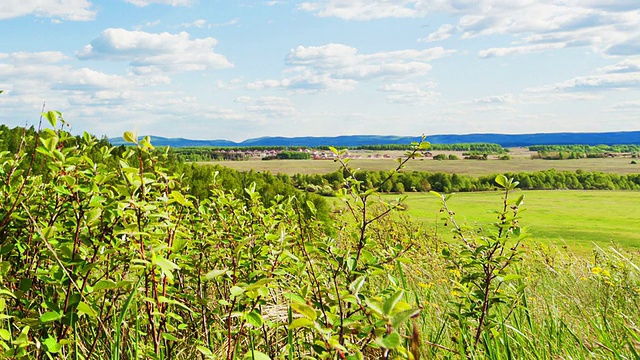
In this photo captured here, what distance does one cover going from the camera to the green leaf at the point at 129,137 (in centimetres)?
203

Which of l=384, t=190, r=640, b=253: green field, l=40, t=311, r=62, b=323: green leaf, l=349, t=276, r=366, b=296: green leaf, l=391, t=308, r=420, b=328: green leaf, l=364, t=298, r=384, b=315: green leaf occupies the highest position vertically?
l=391, t=308, r=420, b=328: green leaf

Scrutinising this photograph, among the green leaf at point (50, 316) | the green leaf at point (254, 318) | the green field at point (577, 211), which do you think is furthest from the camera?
the green field at point (577, 211)

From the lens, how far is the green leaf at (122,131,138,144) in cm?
203

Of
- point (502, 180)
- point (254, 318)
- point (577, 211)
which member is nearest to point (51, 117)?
A: point (254, 318)

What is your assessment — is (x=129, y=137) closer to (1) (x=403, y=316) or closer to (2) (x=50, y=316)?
(2) (x=50, y=316)

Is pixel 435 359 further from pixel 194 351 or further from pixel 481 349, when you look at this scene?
pixel 194 351

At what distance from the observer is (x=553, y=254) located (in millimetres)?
8242

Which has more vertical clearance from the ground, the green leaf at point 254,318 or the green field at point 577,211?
the green leaf at point 254,318

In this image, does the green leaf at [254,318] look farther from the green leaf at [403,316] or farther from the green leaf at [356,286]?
the green leaf at [403,316]

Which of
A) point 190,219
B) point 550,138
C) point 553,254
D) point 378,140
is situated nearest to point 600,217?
point 553,254

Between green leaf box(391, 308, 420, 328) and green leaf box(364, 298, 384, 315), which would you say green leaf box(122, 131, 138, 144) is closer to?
green leaf box(364, 298, 384, 315)

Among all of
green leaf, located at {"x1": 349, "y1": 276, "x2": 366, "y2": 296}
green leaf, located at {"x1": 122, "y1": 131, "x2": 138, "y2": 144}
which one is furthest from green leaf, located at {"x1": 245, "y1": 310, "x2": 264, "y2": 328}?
green leaf, located at {"x1": 122, "y1": 131, "x2": 138, "y2": 144}

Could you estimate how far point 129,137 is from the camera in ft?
6.69

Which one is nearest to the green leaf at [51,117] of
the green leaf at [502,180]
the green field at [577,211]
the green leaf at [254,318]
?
the green leaf at [254,318]
